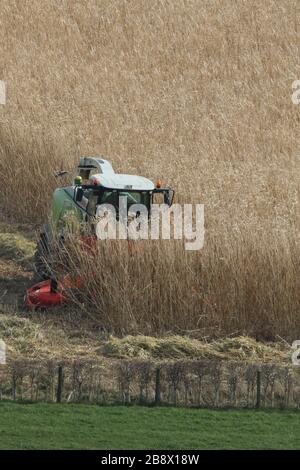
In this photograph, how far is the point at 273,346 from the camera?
11.8m

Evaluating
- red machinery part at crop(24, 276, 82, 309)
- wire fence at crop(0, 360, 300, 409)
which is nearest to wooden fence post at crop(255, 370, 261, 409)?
wire fence at crop(0, 360, 300, 409)

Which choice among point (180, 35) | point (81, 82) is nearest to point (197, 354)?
point (81, 82)

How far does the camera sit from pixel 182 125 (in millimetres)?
19500

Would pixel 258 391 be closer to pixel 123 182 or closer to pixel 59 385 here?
pixel 59 385

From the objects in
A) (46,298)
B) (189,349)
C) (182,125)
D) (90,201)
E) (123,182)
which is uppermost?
(182,125)

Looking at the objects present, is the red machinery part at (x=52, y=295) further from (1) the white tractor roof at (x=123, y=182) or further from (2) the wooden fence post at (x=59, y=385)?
(2) the wooden fence post at (x=59, y=385)

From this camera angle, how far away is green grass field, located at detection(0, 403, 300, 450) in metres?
8.45

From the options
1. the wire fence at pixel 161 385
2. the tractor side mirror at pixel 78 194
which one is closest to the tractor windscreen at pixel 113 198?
the tractor side mirror at pixel 78 194

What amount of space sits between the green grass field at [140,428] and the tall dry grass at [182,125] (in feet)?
9.28

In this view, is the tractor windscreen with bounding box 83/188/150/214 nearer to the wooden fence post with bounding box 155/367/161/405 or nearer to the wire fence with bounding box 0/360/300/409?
the wire fence with bounding box 0/360/300/409

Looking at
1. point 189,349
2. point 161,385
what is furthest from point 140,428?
point 189,349

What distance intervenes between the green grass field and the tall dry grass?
283 centimetres

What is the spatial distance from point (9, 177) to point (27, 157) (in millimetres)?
386

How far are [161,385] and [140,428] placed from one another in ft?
3.43
